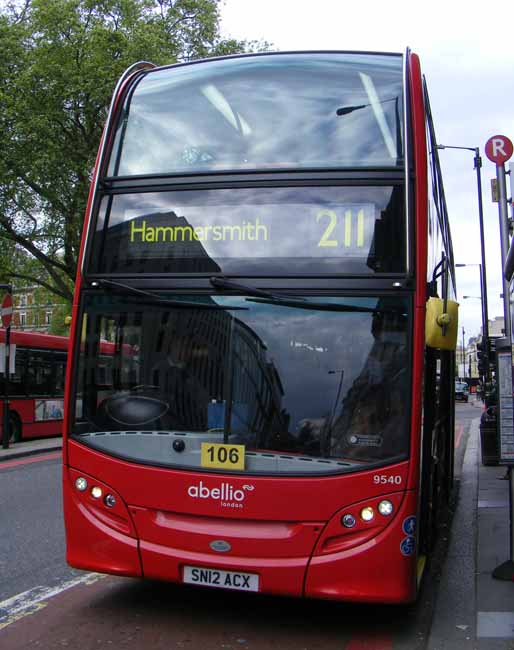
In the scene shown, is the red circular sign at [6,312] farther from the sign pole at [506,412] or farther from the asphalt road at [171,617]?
the sign pole at [506,412]


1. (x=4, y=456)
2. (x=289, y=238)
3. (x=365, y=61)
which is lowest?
(x=4, y=456)

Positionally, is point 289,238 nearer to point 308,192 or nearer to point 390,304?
point 308,192

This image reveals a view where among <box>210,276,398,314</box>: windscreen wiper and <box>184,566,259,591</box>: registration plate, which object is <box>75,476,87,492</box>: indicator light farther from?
<box>210,276,398,314</box>: windscreen wiper

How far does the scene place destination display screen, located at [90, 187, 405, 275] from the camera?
519 cm

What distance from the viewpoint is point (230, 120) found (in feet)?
19.1

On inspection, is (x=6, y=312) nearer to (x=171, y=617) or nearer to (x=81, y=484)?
(x=81, y=484)

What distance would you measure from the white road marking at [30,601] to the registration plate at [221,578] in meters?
1.27

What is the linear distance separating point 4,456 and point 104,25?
1833 centimetres

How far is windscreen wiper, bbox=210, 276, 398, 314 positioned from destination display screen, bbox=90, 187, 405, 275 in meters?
0.14

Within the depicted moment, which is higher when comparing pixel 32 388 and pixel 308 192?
pixel 308 192

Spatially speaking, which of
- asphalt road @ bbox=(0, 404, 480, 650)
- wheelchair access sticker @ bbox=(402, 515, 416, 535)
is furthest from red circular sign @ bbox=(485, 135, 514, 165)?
wheelchair access sticker @ bbox=(402, 515, 416, 535)

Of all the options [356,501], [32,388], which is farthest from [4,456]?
[356,501]

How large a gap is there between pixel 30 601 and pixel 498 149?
995cm

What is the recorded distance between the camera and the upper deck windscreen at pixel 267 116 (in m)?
5.51
